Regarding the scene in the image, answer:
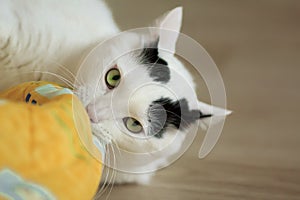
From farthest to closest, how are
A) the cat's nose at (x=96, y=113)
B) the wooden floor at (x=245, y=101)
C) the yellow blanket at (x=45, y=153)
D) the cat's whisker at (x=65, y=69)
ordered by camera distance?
the wooden floor at (x=245, y=101), the cat's whisker at (x=65, y=69), the cat's nose at (x=96, y=113), the yellow blanket at (x=45, y=153)

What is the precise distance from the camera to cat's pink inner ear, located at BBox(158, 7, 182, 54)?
1.12 m

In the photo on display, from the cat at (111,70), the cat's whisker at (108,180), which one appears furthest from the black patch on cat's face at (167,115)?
the cat's whisker at (108,180)

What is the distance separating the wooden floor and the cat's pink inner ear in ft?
1.05

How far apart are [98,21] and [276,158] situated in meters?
0.60

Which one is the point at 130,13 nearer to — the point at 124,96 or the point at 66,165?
the point at 124,96

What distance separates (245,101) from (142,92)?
1.85ft

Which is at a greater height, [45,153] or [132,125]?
[132,125]

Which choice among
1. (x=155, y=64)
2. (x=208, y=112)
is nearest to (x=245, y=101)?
(x=208, y=112)

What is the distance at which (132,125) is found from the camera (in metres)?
1.07

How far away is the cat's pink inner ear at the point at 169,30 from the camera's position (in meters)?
1.12

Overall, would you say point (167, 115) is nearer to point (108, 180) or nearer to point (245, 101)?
point (108, 180)

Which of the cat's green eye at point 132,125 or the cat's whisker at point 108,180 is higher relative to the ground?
the cat's green eye at point 132,125

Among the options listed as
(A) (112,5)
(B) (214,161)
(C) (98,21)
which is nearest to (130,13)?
(A) (112,5)

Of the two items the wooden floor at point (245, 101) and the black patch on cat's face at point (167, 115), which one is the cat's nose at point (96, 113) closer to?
the black patch on cat's face at point (167, 115)
